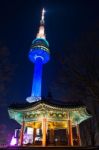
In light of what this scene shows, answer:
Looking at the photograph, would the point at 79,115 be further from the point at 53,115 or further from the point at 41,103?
the point at 41,103

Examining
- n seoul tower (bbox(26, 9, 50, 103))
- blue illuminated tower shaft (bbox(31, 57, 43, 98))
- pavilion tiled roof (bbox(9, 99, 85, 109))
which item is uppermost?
n seoul tower (bbox(26, 9, 50, 103))

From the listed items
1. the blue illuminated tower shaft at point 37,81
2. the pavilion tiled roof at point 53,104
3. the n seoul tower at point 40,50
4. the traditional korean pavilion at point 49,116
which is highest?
the n seoul tower at point 40,50

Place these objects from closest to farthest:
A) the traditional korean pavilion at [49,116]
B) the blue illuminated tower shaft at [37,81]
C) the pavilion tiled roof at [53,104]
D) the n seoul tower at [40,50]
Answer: the traditional korean pavilion at [49,116]
the pavilion tiled roof at [53,104]
the blue illuminated tower shaft at [37,81]
the n seoul tower at [40,50]

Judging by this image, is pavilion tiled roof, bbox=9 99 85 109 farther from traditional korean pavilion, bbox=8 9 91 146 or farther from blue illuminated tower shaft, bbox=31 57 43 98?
blue illuminated tower shaft, bbox=31 57 43 98

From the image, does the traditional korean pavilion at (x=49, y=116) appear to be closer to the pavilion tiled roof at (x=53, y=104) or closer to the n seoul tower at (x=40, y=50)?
the pavilion tiled roof at (x=53, y=104)

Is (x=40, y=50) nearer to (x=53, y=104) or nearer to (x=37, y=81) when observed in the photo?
(x=37, y=81)

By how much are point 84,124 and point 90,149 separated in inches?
426

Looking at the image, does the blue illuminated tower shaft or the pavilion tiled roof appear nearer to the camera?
the pavilion tiled roof

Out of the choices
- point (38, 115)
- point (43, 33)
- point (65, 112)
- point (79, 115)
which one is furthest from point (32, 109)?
point (43, 33)

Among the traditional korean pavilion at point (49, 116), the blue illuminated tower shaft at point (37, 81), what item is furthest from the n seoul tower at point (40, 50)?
the traditional korean pavilion at point (49, 116)

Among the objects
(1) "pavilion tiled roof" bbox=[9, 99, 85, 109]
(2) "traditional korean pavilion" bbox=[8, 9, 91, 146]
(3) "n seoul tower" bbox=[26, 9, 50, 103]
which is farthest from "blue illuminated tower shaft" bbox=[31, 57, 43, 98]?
(1) "pavilion tiled roof" bbox=[9, 99, 85, 109]

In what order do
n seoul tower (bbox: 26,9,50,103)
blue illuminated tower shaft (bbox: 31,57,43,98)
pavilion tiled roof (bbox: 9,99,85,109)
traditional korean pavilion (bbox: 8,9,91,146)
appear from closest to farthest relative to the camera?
traditional korean pavilion (bbox: 8,9,91,146), pavilion tiled roof (bbox: 9,99,85,109), blue illuminated tower shaft (bbox: 31,57,43,98), n seoul tower (bbox: 26,9,50,103)

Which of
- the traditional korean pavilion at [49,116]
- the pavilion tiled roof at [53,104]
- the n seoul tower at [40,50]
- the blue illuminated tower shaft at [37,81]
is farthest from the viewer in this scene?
the n seoul tower at [40,50]

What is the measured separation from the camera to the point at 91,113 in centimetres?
2155
